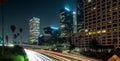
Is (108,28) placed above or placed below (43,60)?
above

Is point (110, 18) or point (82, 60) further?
point (110, 18)

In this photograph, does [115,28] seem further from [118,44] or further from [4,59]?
[4,59]

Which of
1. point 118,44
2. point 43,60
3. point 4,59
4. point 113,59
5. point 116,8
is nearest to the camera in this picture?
point 113,59

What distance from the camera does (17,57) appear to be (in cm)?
4144

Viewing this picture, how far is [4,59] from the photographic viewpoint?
39406mm

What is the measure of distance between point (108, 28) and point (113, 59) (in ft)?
618

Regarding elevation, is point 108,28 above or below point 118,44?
above

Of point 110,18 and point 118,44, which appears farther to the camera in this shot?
point 110,18

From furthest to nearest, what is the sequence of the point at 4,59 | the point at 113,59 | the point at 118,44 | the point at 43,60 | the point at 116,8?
the point at 116,8, the point at 118,44, the point at 43,60, the point at 4,59, the point at 113,59

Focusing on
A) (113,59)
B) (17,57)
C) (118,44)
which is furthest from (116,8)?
(113,59)

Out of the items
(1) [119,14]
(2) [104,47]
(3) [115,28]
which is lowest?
(2) [104,47]

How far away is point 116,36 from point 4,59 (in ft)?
507

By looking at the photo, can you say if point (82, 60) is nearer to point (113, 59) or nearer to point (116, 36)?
point (113, 59)

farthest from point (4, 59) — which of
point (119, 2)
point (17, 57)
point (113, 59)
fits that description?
point (119, 2)
